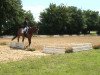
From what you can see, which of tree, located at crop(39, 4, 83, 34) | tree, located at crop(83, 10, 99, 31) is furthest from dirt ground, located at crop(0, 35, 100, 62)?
tree, located at crop(83, 10, 99, 31)

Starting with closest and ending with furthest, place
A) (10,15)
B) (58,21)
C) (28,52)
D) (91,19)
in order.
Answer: (28,52) < (10,15) < (58,21) < (91,19)

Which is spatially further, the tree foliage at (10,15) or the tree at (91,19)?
the tree at (91,19)

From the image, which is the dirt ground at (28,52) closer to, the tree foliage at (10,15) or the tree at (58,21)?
the tree foliage at (10,15)

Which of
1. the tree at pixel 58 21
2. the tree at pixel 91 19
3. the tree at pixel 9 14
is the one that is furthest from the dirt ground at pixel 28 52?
the tree at pixel 91 19

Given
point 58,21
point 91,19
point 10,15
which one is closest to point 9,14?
point 10,15

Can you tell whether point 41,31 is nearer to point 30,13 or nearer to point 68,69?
point 30,13

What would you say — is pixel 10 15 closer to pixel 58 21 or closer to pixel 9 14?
pixel 9 14

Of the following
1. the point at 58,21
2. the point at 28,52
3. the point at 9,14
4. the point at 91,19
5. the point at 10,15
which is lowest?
the point at 28,52

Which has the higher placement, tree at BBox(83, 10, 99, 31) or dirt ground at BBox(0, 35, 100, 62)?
tree at BBox(83, 10, 99, 31)

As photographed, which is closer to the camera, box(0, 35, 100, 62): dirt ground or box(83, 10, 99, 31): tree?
box(0, 35, 100, 62): dirt ground

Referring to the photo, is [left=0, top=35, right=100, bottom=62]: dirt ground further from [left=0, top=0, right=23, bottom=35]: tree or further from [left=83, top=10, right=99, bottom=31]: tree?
[left=83, top=10, right=99, bottom=31]: tree

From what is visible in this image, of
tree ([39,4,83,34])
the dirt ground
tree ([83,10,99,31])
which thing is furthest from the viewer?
tree ([83,10,99,31])

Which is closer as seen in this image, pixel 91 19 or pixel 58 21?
pixel 58 21

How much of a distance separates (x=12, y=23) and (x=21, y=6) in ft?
16.7
